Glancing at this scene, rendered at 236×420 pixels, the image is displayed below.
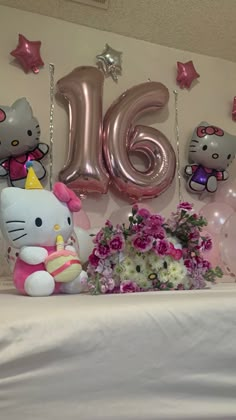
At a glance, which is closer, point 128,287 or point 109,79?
point 128,287

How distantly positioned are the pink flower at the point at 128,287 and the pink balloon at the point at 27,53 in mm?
1113

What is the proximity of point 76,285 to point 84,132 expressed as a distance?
2.62 feet

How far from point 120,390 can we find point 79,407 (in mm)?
77

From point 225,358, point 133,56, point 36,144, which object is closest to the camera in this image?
point 225,358

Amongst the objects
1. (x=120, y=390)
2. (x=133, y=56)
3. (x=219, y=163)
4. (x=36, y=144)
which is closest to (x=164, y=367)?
(x=120, y=390)

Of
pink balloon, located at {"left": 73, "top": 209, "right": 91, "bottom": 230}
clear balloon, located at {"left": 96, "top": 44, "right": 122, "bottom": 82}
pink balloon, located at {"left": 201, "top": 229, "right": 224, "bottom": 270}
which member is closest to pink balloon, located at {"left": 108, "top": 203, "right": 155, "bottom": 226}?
pink balloon, located at {"left": 73, "top": 209, "right": 91, "bottom": 230}

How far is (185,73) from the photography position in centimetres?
221

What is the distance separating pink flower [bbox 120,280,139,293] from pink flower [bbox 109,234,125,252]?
84 mm

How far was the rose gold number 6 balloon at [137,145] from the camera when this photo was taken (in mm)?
1855

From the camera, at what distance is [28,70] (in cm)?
195

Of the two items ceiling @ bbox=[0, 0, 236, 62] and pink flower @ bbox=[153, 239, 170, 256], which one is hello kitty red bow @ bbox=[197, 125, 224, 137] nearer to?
ceiling @ bbox=[0, 0, 236, 62]

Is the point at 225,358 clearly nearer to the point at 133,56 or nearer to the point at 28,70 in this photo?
the point at 28,70

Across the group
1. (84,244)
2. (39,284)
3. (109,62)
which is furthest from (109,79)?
(39,284)

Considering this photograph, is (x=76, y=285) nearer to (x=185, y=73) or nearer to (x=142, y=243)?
(x=142, y=243)
